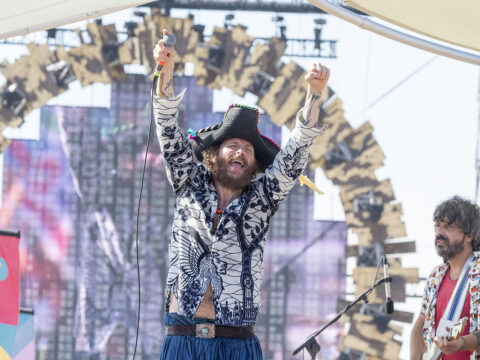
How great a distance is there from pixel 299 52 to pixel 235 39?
0.51m

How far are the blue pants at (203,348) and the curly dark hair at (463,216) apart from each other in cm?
121

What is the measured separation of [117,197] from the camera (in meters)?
5.93

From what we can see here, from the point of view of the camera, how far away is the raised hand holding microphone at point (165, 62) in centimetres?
236

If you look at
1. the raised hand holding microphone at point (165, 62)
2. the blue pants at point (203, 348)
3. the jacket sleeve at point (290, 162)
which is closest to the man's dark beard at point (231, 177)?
the jacket sleeve at point (290, 162)

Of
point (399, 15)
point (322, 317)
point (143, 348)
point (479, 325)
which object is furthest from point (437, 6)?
point (143, 348)

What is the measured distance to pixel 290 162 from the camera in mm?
2484

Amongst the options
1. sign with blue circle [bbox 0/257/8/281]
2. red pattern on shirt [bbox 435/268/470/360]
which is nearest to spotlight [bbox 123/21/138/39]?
sign with blue circle [bbox 0/257/8/281]

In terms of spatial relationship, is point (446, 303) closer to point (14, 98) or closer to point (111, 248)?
point (111, 248)

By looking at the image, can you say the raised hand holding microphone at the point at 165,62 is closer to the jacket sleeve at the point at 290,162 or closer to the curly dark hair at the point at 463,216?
the jacket sleeve at the point at 290,162

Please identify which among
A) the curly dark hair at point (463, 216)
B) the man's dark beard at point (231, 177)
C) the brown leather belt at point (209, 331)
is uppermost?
the man's dark beard at point (231, 177)

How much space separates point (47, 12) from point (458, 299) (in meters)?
1.90

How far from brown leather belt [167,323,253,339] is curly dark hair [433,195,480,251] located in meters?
1.21

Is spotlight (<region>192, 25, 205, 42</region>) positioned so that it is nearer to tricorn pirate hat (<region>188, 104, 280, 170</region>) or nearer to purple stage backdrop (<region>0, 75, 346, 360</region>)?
purple stage backdrop (<region>0, 75, 346, 360</region>)

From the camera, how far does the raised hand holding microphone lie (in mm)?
2361
